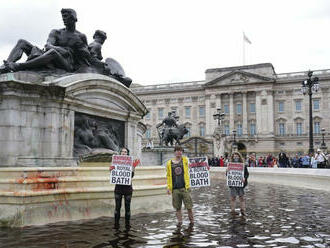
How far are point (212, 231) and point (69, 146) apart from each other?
4273 mm

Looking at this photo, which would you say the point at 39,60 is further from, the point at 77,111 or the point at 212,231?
the point at 212,231

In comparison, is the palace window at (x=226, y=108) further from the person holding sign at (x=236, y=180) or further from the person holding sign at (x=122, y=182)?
the person holding sign at (x=122, y=182)

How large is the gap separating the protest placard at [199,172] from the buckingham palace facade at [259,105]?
65.5m

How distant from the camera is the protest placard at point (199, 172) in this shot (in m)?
8.34

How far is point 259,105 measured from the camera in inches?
3031

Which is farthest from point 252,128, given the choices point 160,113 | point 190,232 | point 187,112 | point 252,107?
point 190,232

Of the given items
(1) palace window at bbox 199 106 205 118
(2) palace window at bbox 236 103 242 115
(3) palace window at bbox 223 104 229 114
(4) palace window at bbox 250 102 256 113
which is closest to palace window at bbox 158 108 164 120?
(1) palace window at bbox 199 106 205 118

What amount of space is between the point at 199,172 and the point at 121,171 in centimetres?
187

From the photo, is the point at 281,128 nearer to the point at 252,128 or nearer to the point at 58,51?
the point at 252,128

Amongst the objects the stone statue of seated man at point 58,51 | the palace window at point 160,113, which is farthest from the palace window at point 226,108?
the stone statue of seated man at point 58,51

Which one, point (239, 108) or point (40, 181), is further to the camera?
point (239, 108)

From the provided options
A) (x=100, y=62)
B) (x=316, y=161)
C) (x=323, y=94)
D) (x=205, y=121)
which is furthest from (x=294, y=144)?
(x=100, y=62)

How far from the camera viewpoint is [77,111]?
9930mm

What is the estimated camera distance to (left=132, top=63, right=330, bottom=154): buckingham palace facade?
2918 inches
